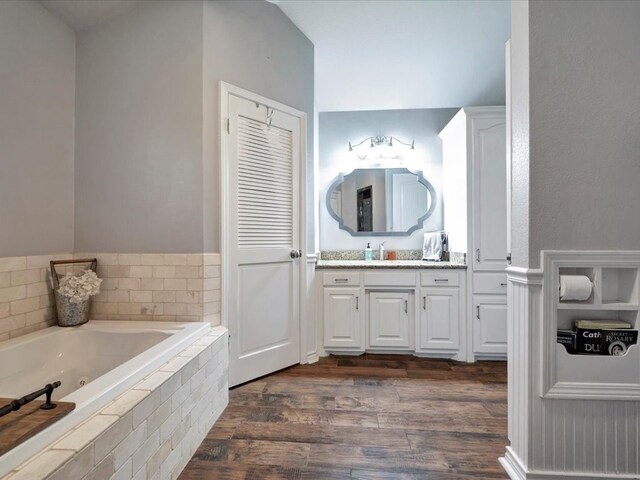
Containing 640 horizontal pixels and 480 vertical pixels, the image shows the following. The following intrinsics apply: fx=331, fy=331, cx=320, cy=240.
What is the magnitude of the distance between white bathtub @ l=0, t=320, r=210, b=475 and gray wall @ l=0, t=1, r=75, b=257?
0.52 metres

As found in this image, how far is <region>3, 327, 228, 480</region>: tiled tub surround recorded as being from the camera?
853mm

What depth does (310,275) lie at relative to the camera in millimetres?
2742

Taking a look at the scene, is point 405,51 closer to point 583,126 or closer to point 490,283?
point 583,126

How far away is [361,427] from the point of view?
179cm

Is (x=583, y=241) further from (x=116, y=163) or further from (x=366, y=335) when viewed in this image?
(x=116, y=163)

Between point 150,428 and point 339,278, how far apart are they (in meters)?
1.89

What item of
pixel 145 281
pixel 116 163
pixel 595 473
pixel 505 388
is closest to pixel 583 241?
pixel 595 473

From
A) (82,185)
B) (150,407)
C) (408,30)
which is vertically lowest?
(150,407)

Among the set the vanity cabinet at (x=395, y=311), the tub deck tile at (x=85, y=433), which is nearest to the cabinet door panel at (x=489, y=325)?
the vanity cabinet at (x=395, y=311)

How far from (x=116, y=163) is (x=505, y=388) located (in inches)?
118

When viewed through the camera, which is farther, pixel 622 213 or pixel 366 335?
pixel 366 335

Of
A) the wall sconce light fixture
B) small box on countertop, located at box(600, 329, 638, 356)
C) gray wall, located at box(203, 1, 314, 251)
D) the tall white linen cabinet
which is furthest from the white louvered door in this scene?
small box on countertop, located at box(600, 329, 638, 356)

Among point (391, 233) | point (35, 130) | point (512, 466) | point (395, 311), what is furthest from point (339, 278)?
point (35, 130)

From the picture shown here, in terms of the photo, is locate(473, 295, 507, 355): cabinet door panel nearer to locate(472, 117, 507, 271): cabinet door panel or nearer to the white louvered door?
locate(472, 117, 507, 271): cabinet door panel
